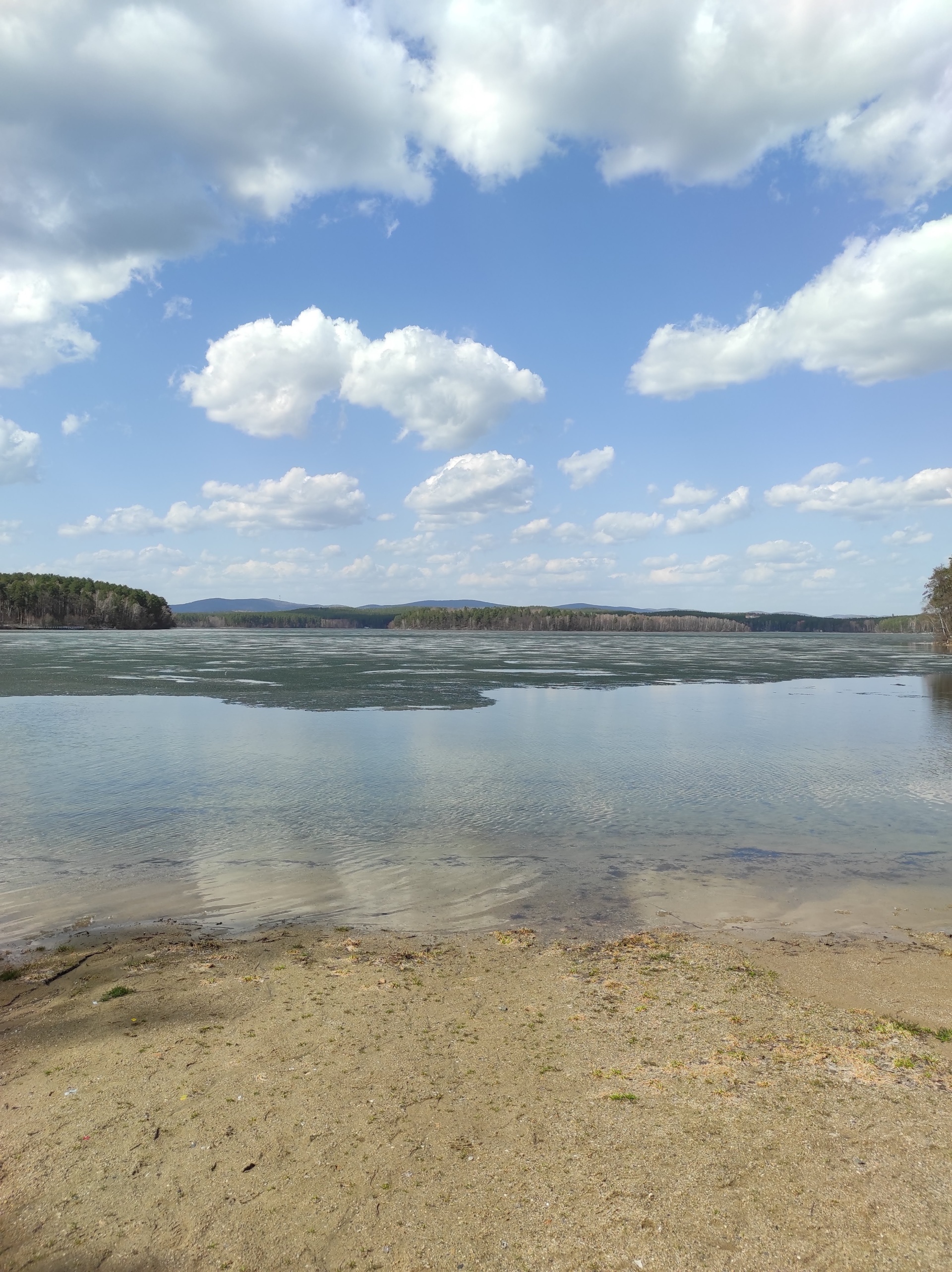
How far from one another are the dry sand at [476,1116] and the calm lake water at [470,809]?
2646 millimetres

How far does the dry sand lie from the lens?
201 inches

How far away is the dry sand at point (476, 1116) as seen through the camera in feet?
16.8

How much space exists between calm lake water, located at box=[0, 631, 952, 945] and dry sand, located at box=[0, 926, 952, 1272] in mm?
2646

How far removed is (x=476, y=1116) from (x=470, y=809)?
13.0 meters

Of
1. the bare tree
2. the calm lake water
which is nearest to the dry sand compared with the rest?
the calm lake water

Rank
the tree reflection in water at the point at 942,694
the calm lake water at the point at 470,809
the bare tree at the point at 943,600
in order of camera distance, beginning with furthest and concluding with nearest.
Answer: the bare tree at the point at 943,600 → the tree reflection in water at the point at 942,694 → the calm lake water at the point at 470,809

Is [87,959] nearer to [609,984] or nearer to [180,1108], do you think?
[180,1108]

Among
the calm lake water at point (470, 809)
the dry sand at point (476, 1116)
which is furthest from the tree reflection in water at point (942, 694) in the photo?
the dry sand at point (476, 1116)

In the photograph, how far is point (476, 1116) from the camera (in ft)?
21.1

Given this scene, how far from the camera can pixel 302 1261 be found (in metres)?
4.98

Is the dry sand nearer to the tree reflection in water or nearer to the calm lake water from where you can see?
the calm lake water

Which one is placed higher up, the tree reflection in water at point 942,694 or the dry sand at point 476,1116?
the dry sand at point 476,1116

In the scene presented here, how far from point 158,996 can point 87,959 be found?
6.36 feet

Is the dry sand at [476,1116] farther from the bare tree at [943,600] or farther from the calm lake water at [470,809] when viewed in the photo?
the bare tree at [943,600]
